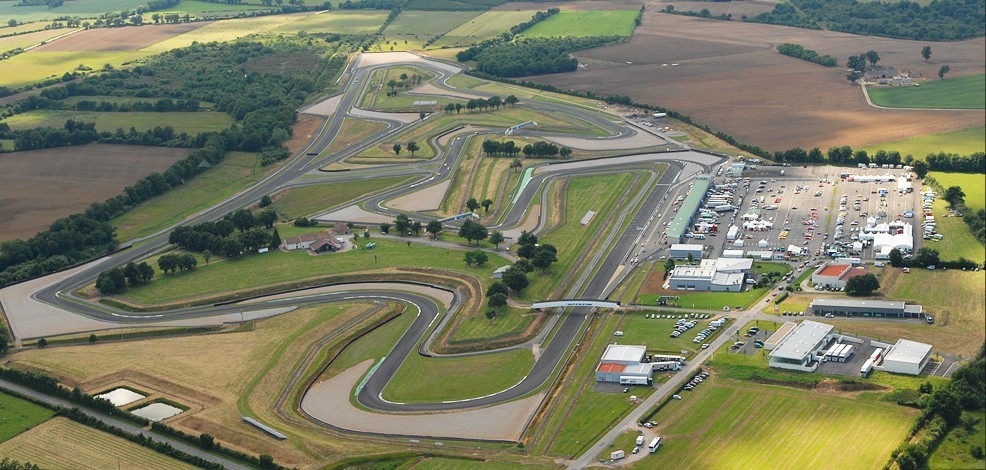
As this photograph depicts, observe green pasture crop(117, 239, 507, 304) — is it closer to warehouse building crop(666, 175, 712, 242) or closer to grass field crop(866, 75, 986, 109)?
warehouse building crop(666, 175, 712, 242)

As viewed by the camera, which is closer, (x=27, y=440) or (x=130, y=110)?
(x=27, y=440)

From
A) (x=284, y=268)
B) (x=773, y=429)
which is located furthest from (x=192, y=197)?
(x=773, y=429)

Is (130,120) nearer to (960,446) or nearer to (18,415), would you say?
(18,415)

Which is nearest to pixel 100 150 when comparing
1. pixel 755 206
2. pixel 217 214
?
pixel 217 214

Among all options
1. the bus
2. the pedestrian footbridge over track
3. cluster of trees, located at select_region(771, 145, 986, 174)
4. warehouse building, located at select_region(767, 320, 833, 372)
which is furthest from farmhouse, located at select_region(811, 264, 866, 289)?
the bus

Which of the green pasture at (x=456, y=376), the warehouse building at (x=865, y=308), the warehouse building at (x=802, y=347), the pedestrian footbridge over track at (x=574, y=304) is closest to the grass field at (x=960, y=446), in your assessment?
the warehouse building at (x=802, y=347)

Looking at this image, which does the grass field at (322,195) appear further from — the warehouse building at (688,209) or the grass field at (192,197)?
the warehouse building at (688,209)

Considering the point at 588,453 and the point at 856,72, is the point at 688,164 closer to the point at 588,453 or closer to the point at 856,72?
Result: the point at 856,72
